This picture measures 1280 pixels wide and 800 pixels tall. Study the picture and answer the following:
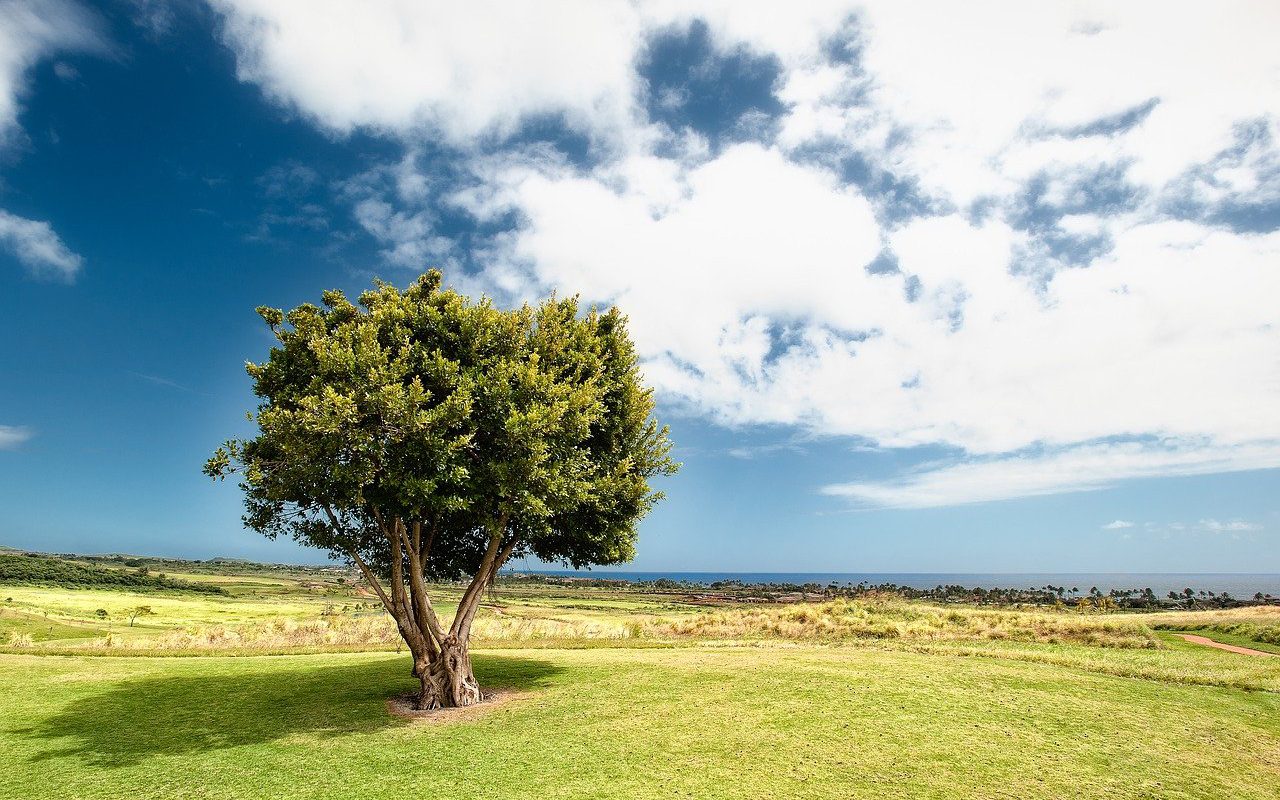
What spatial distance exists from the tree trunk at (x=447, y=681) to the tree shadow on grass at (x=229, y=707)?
120cm

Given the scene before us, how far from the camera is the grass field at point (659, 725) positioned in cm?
1025

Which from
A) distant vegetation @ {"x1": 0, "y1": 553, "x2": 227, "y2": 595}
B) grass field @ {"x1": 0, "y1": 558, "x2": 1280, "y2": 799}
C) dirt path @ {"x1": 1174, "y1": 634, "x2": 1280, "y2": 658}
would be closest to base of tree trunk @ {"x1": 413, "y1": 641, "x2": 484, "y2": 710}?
grass field @ {"x1": 0, "y1": 558, "x2": 1280, "y2": 799}

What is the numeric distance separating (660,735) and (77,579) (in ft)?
612

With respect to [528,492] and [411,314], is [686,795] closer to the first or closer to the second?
[528,492]

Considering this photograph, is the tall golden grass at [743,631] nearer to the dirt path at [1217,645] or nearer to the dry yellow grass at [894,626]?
the dry yellow grass at [894,626]

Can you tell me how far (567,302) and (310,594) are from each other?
16668 centimetres

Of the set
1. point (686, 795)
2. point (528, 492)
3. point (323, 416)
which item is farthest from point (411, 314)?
point (686, 795)

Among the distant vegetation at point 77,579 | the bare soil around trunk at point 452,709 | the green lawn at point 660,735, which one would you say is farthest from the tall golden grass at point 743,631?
the distant vegetation at point 77,579

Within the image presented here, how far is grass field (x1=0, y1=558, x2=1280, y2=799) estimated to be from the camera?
1025 centimetres

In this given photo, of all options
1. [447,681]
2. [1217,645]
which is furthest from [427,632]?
[1217,645]

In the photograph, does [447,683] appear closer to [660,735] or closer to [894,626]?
[660,735]

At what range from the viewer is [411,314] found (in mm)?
16359

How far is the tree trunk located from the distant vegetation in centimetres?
15557

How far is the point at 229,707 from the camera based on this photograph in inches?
613
